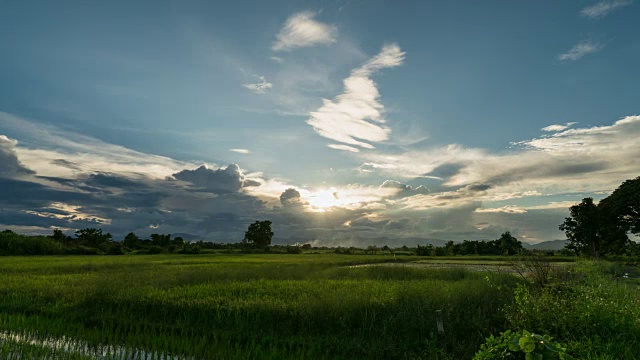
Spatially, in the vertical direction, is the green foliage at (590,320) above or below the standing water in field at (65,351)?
above

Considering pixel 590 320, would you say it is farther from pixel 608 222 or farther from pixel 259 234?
pixel 259 234

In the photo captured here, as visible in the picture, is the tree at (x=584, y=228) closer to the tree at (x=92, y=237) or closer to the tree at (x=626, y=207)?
the tree at (x=626, y=207)

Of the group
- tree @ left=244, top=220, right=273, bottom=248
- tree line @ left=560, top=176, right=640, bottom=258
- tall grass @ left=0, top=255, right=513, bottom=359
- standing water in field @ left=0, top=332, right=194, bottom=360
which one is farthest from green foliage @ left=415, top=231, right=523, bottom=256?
standing water in field @ left=0, top=332, right=194, bottom=360

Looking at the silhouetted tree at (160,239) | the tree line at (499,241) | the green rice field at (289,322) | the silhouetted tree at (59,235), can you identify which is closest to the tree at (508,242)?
the tree line at (499,241)

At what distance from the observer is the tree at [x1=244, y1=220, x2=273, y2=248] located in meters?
85.1

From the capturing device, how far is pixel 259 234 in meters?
85.4

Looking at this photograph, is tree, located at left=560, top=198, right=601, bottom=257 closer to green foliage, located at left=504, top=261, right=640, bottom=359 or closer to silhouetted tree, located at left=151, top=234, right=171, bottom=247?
green foliage, located at left=504, top=261, right=640, bottom=359

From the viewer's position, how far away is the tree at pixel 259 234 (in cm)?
8506

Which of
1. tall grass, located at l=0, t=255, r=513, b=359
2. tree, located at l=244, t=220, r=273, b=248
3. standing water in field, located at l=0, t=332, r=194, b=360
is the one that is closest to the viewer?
standing water in field, located at l=0, t=332, r=194, b=360

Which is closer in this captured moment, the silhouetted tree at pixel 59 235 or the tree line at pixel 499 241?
the tree line at pixel 499 241

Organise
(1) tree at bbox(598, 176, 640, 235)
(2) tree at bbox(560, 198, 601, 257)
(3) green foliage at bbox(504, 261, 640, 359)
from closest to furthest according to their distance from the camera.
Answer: (3) green foliage at bbox(504, 261, 640, 359)
(1) tree at bbox(598, 176, 640, 235)
(2) tree at bbox(560, 198, 601, 257)

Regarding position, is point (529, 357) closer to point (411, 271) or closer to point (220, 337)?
point (220, 337)

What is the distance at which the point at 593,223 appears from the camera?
48.5m

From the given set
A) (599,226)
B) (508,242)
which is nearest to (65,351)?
(599,226)
